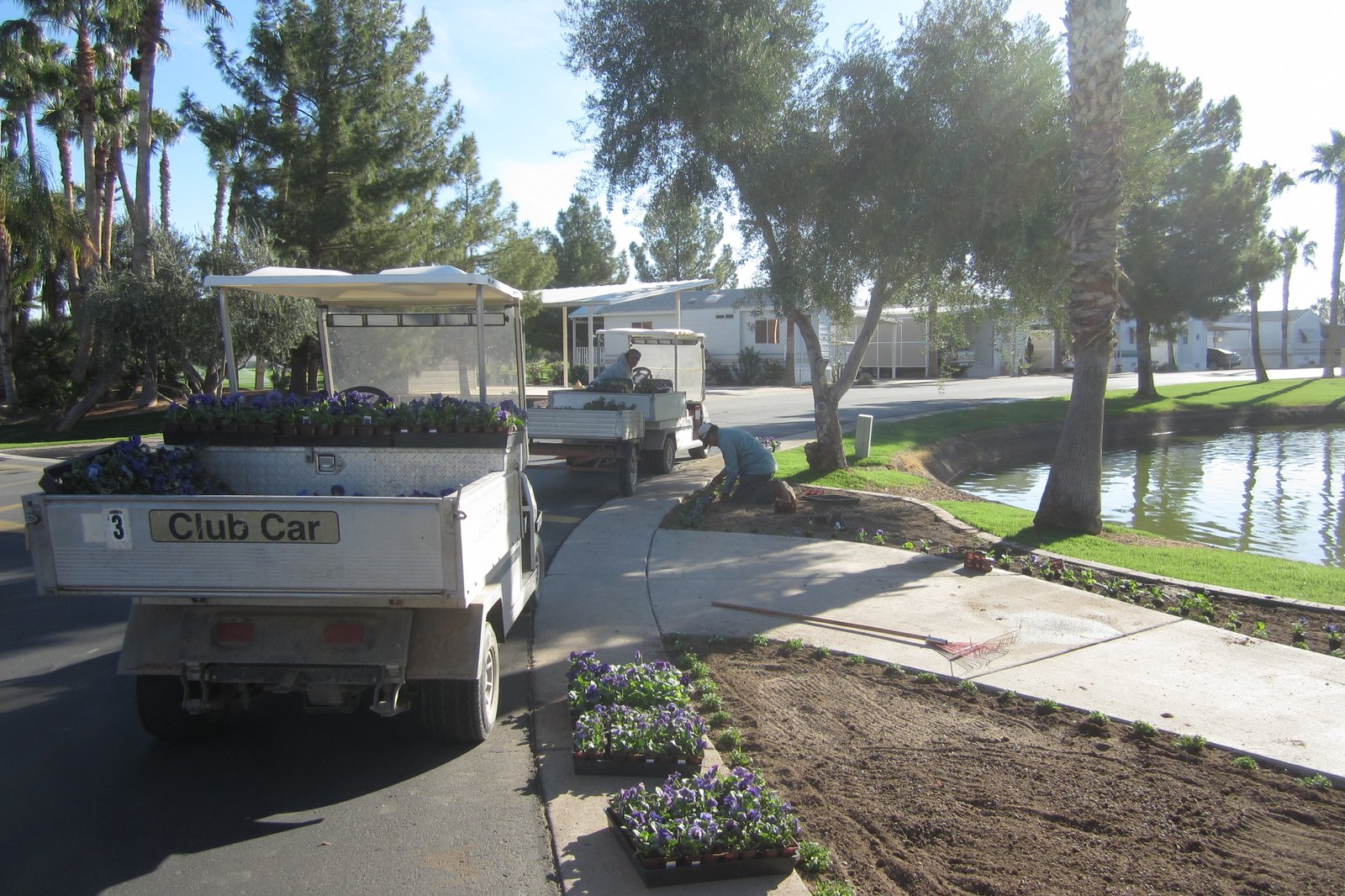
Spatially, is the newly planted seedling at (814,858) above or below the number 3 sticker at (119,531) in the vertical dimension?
below

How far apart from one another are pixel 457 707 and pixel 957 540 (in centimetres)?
625

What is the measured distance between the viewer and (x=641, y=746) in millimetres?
4453

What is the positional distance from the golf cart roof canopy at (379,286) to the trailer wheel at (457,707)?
2.58 metres

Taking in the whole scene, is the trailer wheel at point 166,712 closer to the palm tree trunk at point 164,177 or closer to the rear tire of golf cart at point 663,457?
the rear tire of golf cart at point 663,457

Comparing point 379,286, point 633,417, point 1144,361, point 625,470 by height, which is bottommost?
point 625,470

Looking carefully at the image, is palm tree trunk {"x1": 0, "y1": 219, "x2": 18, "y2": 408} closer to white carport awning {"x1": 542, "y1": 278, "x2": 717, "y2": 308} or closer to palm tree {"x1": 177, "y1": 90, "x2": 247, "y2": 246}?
palm tree {"x1": 177, "y1": 90, "x2": 247, "y2": 246}

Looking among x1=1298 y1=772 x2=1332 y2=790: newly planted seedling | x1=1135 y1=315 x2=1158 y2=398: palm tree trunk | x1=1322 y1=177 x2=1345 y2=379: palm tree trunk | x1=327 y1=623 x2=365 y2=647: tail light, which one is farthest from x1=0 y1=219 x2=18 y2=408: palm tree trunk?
x1=1322 y1=177 x2=1345 y2=379: palm tree trunk

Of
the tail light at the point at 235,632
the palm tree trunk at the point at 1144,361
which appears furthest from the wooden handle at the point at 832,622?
the palm tree trunk at the point at 1144,361

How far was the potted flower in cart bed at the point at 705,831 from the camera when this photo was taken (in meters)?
3.55

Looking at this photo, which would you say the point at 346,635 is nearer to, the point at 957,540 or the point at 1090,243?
the point at 957,540

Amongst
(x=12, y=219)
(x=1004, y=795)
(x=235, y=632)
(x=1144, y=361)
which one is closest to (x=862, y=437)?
(x=1004, y=795)

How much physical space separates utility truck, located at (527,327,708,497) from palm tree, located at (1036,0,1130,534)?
489 cm

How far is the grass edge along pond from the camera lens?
8320 mm

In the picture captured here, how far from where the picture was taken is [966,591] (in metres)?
7.75
